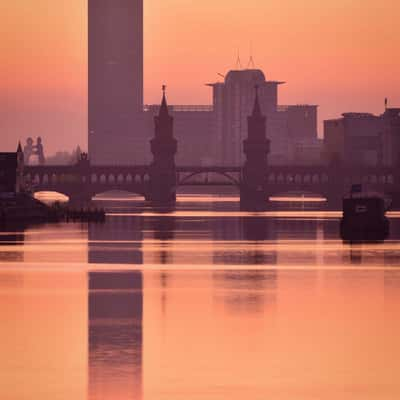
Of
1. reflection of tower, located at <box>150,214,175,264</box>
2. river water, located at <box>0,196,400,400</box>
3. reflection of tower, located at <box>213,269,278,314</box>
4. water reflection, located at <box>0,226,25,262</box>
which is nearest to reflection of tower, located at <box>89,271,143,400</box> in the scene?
river water, located at <box>0,196,400,400</box>

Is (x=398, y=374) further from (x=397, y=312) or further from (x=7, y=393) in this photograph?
(x=397, y=312)

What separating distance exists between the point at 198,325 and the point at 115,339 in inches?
235

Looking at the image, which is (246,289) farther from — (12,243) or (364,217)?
(364,217)

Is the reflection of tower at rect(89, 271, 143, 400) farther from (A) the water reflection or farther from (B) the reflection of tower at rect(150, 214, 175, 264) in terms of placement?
(B) the reflection of tower at rect(150, 214, 175, 264)

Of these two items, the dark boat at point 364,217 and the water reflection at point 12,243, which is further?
Answer: the dark boat at point 364,217

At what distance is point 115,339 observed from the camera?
5381 centimetres

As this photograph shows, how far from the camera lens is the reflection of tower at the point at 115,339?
4366cm

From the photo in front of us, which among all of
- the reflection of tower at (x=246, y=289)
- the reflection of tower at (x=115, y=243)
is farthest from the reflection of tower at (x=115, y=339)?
the reflection of tower at (x=115, y=243)

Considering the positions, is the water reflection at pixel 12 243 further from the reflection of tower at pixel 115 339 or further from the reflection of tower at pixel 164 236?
the reflection of tower at pixel 115 339

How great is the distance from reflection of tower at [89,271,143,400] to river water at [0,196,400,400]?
0.06 m

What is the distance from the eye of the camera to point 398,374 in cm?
4653

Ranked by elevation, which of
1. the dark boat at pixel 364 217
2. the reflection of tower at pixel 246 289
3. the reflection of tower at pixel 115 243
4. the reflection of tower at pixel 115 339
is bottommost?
the reflection of tower at pixel 115 339

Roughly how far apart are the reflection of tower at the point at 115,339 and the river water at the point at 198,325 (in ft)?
0.19

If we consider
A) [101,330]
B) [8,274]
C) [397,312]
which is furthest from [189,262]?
[101,330]
